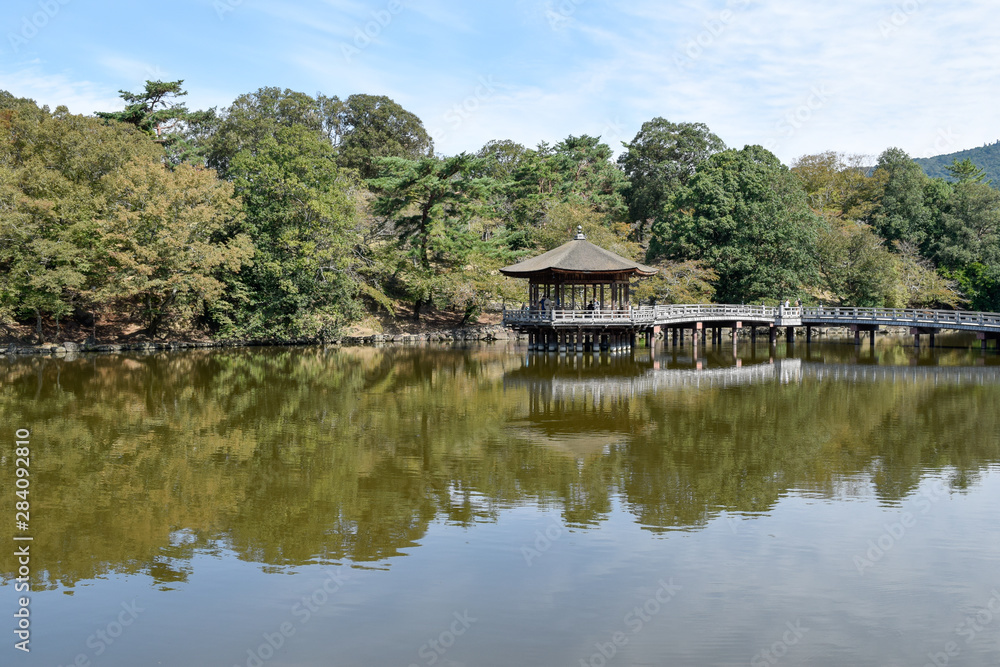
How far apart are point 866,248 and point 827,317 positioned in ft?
36.8

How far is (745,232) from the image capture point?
157ft

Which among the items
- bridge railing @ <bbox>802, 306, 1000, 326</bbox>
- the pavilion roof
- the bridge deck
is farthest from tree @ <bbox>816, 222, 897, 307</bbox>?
the pavilion roof

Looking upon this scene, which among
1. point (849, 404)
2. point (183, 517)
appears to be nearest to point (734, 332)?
point (849, 404)

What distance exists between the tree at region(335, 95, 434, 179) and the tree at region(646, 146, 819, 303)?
23.5 m

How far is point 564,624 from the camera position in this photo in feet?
29.2

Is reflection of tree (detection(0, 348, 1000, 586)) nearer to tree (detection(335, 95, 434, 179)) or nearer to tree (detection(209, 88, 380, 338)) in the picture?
tree (detection(209, 88, 380, 338))

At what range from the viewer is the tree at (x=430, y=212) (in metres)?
45.5

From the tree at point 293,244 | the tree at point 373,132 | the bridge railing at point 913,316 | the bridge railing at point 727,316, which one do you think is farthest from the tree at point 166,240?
the bridge railing at point 913,316

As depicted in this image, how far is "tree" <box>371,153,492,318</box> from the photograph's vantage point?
45469 millimetres

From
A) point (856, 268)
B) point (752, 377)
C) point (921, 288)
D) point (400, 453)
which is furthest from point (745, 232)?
point (400, 453)

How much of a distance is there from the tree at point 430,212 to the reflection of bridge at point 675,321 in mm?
10080

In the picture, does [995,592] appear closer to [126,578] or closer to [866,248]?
[126,578]

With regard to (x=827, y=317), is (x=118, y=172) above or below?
above

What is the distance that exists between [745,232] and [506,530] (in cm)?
3945
